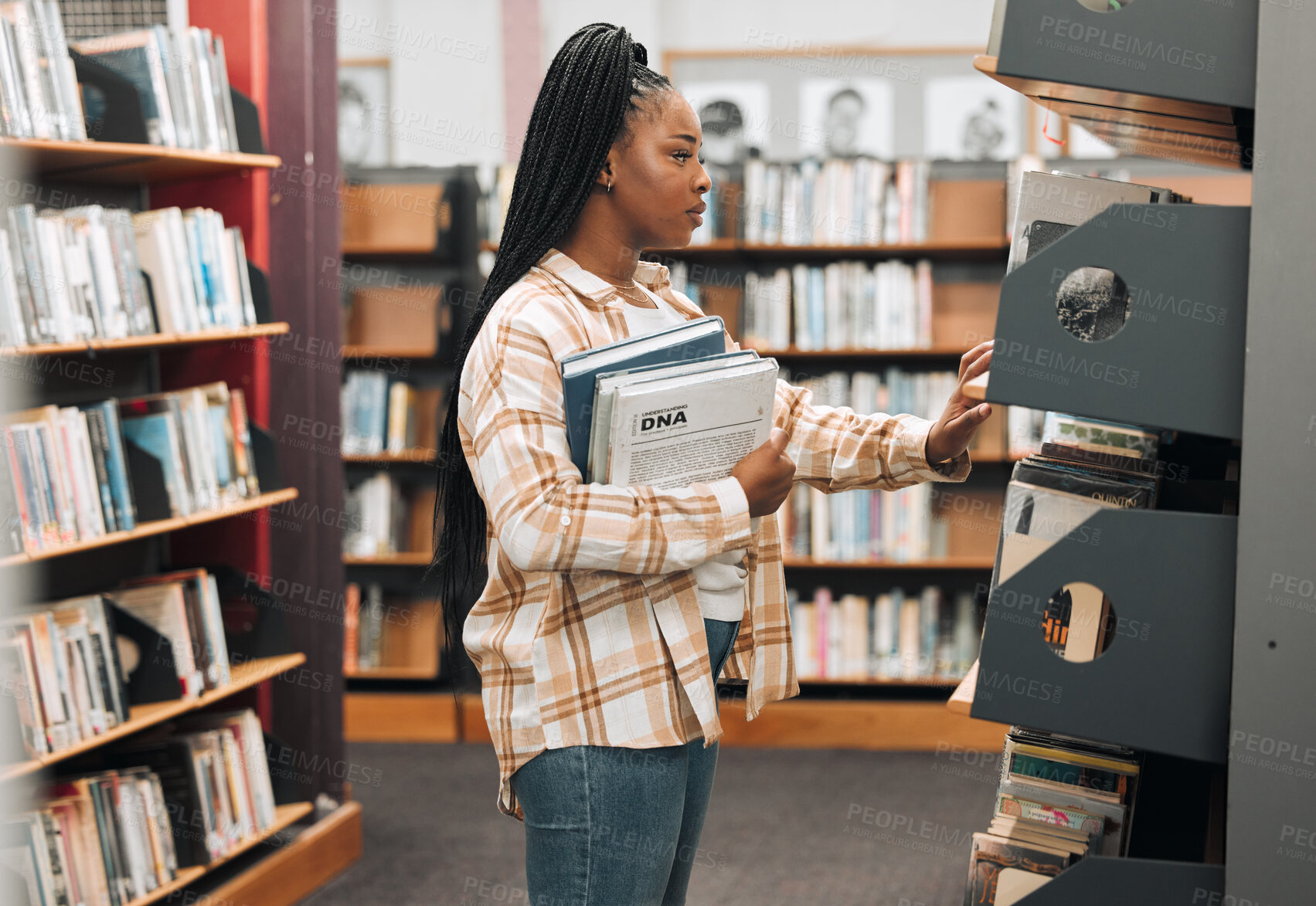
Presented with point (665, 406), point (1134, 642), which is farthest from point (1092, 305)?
point (665, 406)

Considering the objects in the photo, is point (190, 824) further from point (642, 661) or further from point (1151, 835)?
point (1151, 835)

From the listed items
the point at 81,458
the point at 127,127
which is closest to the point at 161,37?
the point at 127,127

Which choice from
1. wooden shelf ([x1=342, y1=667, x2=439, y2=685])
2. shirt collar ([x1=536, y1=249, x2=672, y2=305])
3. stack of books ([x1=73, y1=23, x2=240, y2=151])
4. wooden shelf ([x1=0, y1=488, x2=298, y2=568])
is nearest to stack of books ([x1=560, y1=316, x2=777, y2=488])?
shirt collar ([x1=536, y1=249, x2=672, y2=305])

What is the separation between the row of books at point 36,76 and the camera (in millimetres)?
1908

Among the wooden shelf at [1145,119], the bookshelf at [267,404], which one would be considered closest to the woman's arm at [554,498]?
the wooden shelf at [1145,119]

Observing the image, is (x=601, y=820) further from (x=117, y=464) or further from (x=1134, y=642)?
(x=117, y=464)

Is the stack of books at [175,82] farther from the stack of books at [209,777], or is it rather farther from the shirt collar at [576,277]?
the shirt collar at [576,277]

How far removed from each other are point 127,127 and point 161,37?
0.22 meters

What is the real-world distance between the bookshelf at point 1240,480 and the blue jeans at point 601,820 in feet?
1.38

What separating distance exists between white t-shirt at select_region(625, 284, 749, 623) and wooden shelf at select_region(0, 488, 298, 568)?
1241 mm

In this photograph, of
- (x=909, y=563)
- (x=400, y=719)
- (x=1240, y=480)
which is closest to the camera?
(x=1240, y=480)

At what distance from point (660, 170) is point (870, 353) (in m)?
2.59

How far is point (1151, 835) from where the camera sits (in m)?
1.31

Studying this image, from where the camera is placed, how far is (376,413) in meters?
3.93
